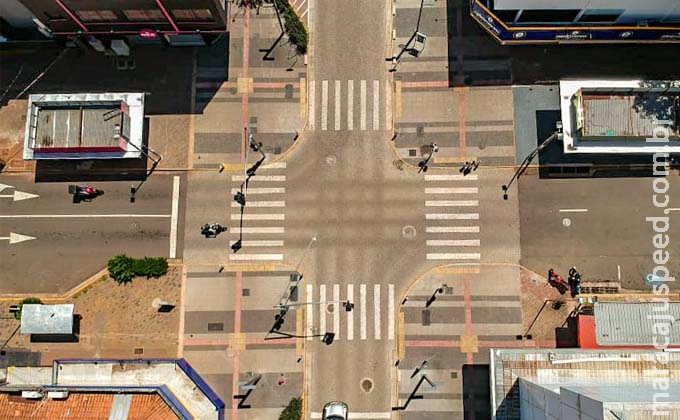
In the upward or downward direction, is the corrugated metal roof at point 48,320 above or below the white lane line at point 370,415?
above

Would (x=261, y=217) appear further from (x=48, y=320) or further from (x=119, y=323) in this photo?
(x=48, y=320)

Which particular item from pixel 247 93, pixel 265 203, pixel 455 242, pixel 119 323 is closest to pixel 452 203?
pixel 455 242

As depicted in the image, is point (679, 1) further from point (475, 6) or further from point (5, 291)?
point (5, 291)

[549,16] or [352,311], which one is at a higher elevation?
[549,16]

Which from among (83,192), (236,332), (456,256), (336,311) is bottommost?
(236,332)

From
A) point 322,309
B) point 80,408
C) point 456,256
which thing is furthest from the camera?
point 456,256

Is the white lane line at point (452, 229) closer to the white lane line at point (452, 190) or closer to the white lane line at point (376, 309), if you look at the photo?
the white lane line at point (452, 190)

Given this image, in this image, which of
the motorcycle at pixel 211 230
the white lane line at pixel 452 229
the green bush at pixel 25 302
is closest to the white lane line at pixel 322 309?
the motorcycle at pixel 211 230

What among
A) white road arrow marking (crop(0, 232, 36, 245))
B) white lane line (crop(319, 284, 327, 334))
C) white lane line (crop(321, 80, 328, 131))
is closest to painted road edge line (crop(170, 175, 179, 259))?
white road arrow marking (crop(0, 232, 36, 245))
